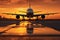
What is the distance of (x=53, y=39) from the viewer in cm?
4412

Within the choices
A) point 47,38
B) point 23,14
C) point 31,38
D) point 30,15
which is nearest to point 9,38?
point 31,38

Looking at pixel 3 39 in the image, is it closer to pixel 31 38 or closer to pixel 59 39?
pixel 31 38

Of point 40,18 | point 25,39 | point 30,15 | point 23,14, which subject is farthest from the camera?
point 40,18

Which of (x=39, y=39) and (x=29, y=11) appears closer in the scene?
(x=39, y=39)

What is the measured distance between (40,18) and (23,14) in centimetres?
1747

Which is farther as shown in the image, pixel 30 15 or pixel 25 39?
pixel 30 15

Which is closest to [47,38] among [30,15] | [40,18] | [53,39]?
[53,39]

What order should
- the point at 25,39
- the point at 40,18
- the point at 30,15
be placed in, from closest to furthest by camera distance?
1. the point at 25,39
2. the point at 30,15
3. the point at 40,18

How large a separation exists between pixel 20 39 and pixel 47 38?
476 cm

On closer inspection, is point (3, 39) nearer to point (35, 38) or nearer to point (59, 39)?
point (35, 38)

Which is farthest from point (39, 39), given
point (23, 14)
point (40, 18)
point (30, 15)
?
point (40, 18)

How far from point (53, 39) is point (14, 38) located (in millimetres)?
6851

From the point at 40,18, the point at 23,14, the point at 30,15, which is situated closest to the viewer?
the point at 30,15

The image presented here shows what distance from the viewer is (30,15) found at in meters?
90.3
